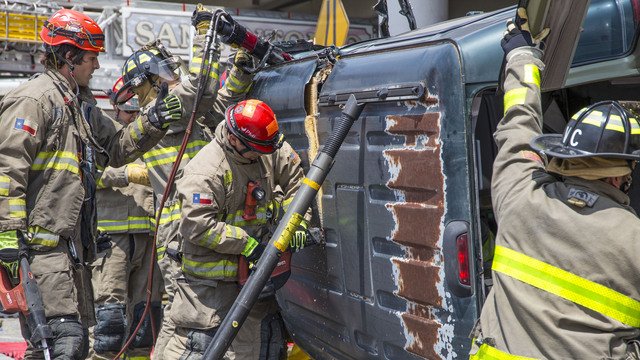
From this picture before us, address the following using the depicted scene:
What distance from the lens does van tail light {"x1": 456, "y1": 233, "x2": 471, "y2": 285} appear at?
3408mm

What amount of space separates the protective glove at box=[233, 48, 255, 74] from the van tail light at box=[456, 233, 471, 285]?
7.68 ft

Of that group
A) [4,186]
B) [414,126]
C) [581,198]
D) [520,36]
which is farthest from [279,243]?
[581,198]

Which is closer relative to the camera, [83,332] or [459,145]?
[459,145]

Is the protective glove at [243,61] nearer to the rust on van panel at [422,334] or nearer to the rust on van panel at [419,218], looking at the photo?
the rust on van panel at [419,218]

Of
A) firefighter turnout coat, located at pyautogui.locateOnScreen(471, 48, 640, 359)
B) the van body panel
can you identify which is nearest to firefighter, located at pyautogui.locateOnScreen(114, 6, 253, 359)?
the van body panel

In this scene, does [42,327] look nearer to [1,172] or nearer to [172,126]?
[1,172]

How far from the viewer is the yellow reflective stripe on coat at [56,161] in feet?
15.1

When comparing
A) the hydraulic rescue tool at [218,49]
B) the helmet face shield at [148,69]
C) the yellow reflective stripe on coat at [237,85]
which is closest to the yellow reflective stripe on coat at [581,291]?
the hydraulic rescue tool at [218,49]

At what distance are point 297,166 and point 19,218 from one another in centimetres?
146

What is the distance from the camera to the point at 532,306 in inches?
105

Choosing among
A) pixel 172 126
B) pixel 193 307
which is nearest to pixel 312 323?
pixel 193 307

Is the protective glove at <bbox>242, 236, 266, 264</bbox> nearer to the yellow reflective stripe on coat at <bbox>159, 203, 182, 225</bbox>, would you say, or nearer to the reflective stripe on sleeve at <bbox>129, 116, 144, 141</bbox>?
the yellow reflective stripe on coat at <bbox>159, 203, 182, 225</bbox>

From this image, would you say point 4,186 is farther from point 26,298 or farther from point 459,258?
point 459,258

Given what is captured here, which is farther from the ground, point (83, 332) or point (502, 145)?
point (502, 145)
